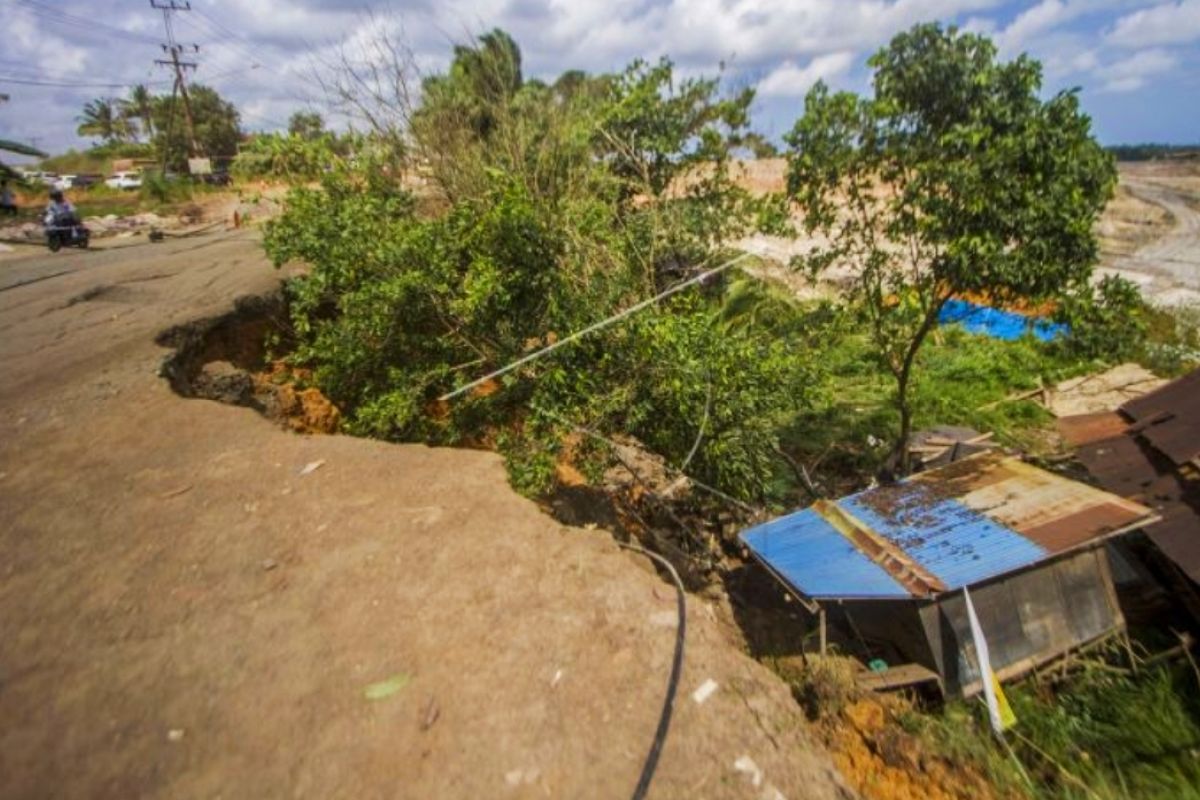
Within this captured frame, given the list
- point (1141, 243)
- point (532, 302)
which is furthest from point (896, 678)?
point (1141, 243)

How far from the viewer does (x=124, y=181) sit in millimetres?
30453

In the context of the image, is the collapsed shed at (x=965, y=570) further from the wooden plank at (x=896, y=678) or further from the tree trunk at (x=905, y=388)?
the tree trunk at (x=905, y=388)

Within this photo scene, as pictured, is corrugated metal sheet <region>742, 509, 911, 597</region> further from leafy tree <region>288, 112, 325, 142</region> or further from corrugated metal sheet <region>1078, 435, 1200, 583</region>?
leafy tree <region>288, 112, 325, 142</region>

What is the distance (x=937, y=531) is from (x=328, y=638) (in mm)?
4358

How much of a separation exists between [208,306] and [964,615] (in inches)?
326

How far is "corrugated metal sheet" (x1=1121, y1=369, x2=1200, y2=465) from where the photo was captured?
5.26 metres

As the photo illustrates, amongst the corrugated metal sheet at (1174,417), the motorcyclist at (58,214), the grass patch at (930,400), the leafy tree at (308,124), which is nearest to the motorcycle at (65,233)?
the motorcyclist at (58,214)

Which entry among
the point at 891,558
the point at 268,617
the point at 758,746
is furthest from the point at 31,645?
the point at 891,558

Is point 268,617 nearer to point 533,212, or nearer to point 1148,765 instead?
point 533,212

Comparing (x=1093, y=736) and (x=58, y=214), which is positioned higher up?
(x=58, y=214)

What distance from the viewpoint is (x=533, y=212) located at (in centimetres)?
600

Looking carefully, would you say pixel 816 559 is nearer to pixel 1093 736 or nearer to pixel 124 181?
pixel 1093 736

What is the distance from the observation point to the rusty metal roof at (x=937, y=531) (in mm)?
4648

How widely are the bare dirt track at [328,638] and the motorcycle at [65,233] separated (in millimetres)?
12287
